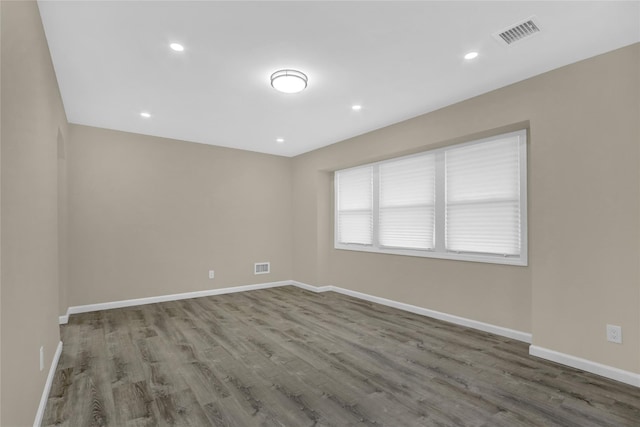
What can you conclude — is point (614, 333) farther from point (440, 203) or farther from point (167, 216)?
point (167, 216)

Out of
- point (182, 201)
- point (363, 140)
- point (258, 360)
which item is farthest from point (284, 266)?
point (258, 360)

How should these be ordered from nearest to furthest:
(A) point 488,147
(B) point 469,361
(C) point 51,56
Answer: (C) point 51,56, (B) point 469,361, (A) point 488,147

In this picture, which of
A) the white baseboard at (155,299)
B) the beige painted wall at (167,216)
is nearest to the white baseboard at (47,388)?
the white baseboard at (155,299)

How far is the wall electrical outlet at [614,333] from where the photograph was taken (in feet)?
8.38

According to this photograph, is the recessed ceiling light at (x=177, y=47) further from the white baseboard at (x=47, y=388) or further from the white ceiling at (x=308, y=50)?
the white baseboard at (x=47, y=388)

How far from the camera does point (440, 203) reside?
4242 millimetres

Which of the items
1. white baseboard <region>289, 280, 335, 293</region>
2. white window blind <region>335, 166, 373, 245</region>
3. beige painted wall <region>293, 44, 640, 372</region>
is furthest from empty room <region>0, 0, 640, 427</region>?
A: white baseboard <region>289, 280, 335, 293</region>

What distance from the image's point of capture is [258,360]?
9.67 ft

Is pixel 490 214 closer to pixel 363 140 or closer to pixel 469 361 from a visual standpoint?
pixel 469 361

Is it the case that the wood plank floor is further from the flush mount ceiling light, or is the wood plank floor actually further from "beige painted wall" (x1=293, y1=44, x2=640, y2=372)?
the flush mount ceiling light

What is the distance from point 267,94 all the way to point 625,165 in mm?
3321

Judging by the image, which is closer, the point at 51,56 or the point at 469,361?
the point at 51,56

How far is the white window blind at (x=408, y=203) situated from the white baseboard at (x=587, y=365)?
1718mm

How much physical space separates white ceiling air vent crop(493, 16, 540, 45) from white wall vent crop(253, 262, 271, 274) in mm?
5084
